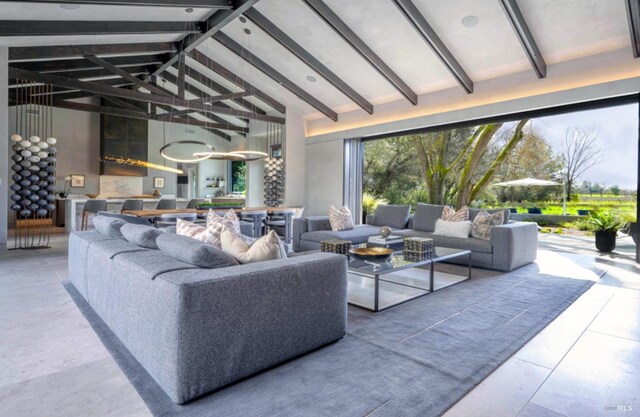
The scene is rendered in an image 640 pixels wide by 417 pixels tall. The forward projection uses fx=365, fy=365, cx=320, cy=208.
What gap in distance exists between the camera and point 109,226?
3.24 metres

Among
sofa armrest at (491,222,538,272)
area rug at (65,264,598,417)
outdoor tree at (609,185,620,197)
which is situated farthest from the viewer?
outdoor tree at (609,185,620,197)

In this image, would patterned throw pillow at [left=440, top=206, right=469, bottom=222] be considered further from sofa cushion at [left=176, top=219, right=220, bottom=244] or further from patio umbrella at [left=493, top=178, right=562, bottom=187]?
patio umbrella at [left=493, top=178, right=562, bottom=187]

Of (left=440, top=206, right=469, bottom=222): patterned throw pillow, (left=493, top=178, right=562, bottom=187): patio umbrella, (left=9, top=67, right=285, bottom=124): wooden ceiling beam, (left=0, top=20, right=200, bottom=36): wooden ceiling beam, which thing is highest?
(left=0, top=20, right=200, bottom=36): wooden ceiling beam

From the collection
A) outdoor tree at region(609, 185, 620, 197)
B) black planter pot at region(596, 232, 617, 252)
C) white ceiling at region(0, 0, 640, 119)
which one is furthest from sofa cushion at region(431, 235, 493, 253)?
outdoor tree at region(609, 185, 620, 197)

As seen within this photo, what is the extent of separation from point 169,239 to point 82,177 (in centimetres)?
1038

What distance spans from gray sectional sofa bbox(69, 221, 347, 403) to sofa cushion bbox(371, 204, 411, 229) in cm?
416

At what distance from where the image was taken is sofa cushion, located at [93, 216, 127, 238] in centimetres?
318

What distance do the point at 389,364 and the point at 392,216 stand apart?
457cm

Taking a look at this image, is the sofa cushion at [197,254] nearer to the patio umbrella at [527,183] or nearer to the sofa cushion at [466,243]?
the sofa cushion at [466,243]

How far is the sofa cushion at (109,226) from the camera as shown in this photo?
3.18 meters

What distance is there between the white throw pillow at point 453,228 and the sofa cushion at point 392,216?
0.90m

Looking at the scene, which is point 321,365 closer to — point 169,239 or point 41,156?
point 169,239

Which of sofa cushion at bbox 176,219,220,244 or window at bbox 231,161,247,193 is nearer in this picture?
sofa cushion at bbox 176,219,220,244

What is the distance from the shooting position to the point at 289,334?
82.8 inches
